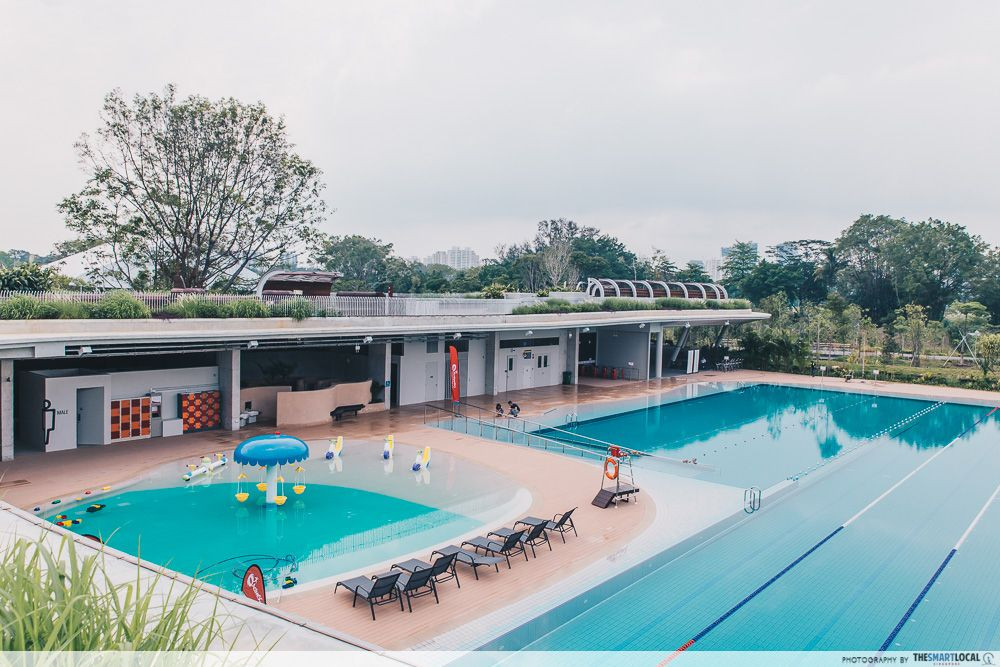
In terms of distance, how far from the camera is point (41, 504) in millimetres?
12820

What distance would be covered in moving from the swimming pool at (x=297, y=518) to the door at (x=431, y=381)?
385 inches

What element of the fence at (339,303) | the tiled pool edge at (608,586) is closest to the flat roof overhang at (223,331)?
the fence at (339,303)

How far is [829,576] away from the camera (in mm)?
10805

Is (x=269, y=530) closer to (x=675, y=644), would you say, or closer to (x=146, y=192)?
Answer: (x=675, y=644)

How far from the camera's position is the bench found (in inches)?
877

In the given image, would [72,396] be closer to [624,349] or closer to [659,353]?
[624,349]

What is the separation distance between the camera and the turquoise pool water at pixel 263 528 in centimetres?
1062

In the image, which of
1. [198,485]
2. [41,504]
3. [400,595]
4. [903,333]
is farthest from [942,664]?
[903,333]

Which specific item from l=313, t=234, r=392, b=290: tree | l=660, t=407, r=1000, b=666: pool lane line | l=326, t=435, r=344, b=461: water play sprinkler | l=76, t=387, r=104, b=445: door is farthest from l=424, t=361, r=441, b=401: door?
l=313, t=234, r=392, b=290: tree

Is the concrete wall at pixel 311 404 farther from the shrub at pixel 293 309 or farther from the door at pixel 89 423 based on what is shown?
the door at pixel 89 423

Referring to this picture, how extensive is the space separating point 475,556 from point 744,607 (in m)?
4.04

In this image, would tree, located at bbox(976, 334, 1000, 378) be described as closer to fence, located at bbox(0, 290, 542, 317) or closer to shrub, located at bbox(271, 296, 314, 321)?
fence, located at bbox(0, 290, 542, 317)

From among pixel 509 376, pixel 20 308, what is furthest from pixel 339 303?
pixel 509 376

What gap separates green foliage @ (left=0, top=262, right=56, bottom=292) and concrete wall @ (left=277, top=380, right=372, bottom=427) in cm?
714
